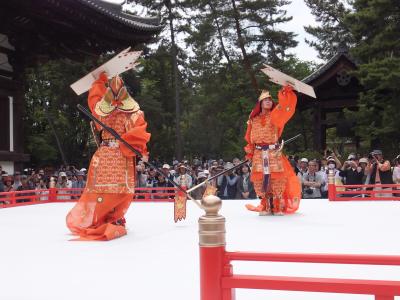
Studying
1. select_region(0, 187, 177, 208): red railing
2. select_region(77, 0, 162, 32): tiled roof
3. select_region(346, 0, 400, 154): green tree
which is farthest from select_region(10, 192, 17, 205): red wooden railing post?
select_region(346, 0, 400, 154): green tree

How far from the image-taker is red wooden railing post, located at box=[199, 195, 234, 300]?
2.64 m

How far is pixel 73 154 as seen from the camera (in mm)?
24781

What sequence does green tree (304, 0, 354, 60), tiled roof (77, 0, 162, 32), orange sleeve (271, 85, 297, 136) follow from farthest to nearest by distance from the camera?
green tree (304, 0, 354, 60) < tiled roof (77, 0, 162, 32) < orange sleeve (271, 85, 297, 136)

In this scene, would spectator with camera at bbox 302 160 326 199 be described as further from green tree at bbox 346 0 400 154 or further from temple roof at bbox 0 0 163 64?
temple roof at bbox 0 0 163 64

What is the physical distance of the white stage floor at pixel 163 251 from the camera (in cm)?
360

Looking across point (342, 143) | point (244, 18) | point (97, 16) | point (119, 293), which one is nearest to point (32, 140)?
point (244, 18)

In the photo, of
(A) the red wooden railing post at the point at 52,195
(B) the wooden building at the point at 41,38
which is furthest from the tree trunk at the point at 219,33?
(A) the red wooden railing post at the point at 52,195

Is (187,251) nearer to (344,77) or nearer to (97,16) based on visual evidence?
(97,16)

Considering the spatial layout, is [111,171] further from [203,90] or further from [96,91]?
[203,90]

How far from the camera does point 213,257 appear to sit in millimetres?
2652

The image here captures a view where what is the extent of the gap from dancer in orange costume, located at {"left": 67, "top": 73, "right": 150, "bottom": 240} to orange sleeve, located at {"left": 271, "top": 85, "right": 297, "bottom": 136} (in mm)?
2543

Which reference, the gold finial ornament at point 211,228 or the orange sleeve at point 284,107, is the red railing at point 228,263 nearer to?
the gold finial ornament at point 211,228

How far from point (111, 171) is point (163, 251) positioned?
1.47m

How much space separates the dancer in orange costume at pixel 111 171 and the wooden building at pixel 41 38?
15.6 ft
